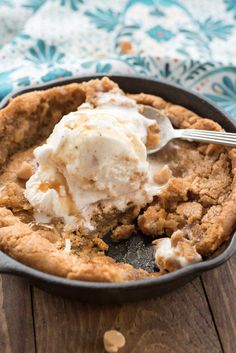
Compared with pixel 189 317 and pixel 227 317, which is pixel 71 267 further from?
pixel 227 317

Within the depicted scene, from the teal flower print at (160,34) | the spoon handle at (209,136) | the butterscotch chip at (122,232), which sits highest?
the teal flower print at (160,34)

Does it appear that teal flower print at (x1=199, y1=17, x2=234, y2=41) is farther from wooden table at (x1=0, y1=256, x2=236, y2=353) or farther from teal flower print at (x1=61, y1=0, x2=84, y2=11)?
wooden table at (x1=0, y1=256, x2=236, y2=353)

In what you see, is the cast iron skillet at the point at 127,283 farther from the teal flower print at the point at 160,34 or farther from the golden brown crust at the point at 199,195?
the teal flower print at the point at 160,34

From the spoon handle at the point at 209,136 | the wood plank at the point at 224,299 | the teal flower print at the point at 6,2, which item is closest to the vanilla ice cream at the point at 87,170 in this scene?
the spoon handle at the point at 209,136

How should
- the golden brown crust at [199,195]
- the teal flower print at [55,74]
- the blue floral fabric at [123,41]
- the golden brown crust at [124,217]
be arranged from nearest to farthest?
1. the golden brown crust at [124,217]
2. the golden brown crust at [199,195]
3. the teal flower print at [55,74]
4. the blue floral fabric at [123,41]

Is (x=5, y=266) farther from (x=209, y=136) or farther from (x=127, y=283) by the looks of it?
(x=209, y=136)

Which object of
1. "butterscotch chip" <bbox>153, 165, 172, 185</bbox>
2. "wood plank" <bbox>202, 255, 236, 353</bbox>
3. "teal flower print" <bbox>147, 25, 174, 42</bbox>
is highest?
"teal flower print" <bbox>147, 25, 174, 42</bbox>

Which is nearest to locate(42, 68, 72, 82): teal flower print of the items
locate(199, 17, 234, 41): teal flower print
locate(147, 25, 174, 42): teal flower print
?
locate(147, 25, 174, 42): teal flower print
